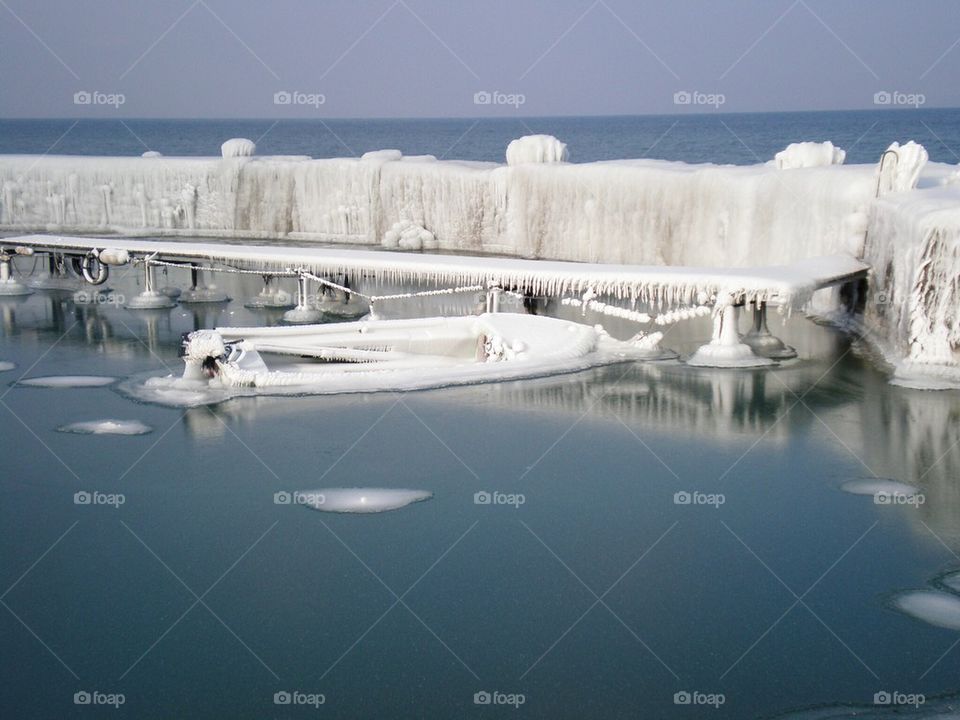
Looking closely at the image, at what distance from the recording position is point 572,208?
25766 mm

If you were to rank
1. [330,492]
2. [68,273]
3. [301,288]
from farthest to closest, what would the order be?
[68,273] → [301,288] → [330,492]

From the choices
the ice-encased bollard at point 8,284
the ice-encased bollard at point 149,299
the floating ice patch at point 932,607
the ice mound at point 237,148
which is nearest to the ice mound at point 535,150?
the ice mound at point 237,148

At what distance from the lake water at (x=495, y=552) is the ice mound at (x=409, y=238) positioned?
13888mm

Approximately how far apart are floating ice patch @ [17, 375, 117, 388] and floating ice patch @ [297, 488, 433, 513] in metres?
5.33

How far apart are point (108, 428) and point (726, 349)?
791 cm

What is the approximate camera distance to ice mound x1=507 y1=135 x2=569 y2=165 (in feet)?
89.0

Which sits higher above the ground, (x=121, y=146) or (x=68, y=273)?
(x=121, y=146)

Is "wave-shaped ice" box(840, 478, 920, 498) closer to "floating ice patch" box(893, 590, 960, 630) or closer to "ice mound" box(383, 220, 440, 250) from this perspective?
"floating ice patch" box(893, 590, 960, 630)

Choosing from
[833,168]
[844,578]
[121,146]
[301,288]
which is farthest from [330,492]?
[121,146]

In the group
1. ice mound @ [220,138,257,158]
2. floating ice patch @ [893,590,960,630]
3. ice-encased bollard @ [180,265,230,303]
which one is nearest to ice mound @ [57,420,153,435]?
floating ice patch @ [893,590,960,630]

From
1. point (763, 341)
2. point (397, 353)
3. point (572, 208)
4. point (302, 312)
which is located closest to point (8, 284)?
point (302, 312)

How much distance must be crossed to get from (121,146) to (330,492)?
3630 inches

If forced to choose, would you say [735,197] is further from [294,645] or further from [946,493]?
[294,645]

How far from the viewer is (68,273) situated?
79.6 feet
